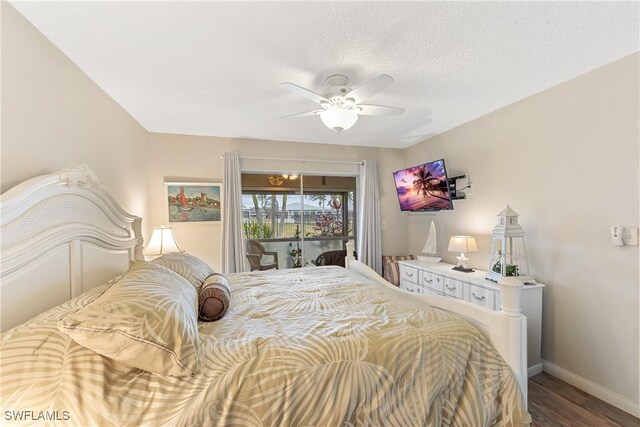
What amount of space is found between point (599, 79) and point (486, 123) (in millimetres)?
1043

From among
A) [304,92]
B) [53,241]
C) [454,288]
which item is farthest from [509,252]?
[53,241]

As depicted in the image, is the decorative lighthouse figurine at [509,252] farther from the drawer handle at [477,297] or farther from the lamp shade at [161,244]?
the lamp shade at [161,244]

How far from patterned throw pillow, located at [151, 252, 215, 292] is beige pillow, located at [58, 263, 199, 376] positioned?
66 centimetres

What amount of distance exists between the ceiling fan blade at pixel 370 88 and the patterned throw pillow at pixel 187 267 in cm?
168

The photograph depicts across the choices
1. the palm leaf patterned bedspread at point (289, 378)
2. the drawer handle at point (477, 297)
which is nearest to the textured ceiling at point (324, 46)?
the palm leaf patterned bedspread at point (289, 378)

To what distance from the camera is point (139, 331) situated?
1107 millimetres

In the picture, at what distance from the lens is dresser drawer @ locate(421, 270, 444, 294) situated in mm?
Result: 3217

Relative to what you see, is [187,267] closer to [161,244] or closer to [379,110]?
[161,244]

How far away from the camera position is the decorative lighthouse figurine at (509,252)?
262cm

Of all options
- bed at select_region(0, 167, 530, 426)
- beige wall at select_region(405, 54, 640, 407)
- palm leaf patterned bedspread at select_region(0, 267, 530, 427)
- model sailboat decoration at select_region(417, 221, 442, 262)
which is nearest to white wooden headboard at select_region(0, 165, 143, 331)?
bed at select_region(0, 167, 530, 426)

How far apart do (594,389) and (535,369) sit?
0.39 m

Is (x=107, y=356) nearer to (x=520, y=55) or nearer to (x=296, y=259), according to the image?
(x=520, y=55)

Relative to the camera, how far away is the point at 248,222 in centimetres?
420

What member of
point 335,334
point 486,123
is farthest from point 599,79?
point 335,334
